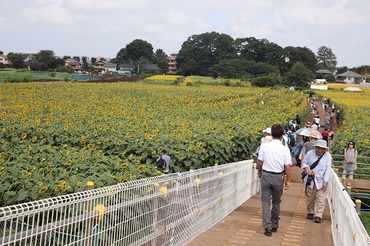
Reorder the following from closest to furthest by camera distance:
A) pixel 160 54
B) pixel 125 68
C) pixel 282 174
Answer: pixel 282 174
pixel 125 68
pixel 160 54

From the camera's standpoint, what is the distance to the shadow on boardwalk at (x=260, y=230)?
23.6ft

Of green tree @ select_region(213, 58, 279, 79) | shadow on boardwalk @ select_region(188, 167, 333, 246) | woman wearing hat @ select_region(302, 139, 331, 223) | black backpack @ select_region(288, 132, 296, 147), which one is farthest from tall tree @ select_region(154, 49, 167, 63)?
woman wearing hat @ select_region(302, 139, 331, 223)

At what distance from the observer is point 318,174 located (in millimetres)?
8625

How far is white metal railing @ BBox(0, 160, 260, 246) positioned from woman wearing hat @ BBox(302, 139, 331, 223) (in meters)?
1.44

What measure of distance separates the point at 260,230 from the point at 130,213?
3149mm

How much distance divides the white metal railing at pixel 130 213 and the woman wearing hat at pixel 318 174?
1441mm

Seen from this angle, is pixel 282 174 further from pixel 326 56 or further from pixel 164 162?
pixel 326 56

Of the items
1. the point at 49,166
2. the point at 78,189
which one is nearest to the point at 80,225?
the point at 78,189

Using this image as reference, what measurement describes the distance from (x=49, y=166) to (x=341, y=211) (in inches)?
191

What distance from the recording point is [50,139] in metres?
15.2

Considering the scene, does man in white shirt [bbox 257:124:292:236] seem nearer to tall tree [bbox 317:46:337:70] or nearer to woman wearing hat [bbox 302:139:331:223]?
woman wearing hat [bbox 302:139:331:223]

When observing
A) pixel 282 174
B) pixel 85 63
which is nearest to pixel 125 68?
pixel 85 63

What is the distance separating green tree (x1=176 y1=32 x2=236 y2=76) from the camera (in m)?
Result: 118

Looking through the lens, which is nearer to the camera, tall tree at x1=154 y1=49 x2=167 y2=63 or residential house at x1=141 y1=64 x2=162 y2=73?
residential house at x1=141 y1=64 x2=162 y2=73
